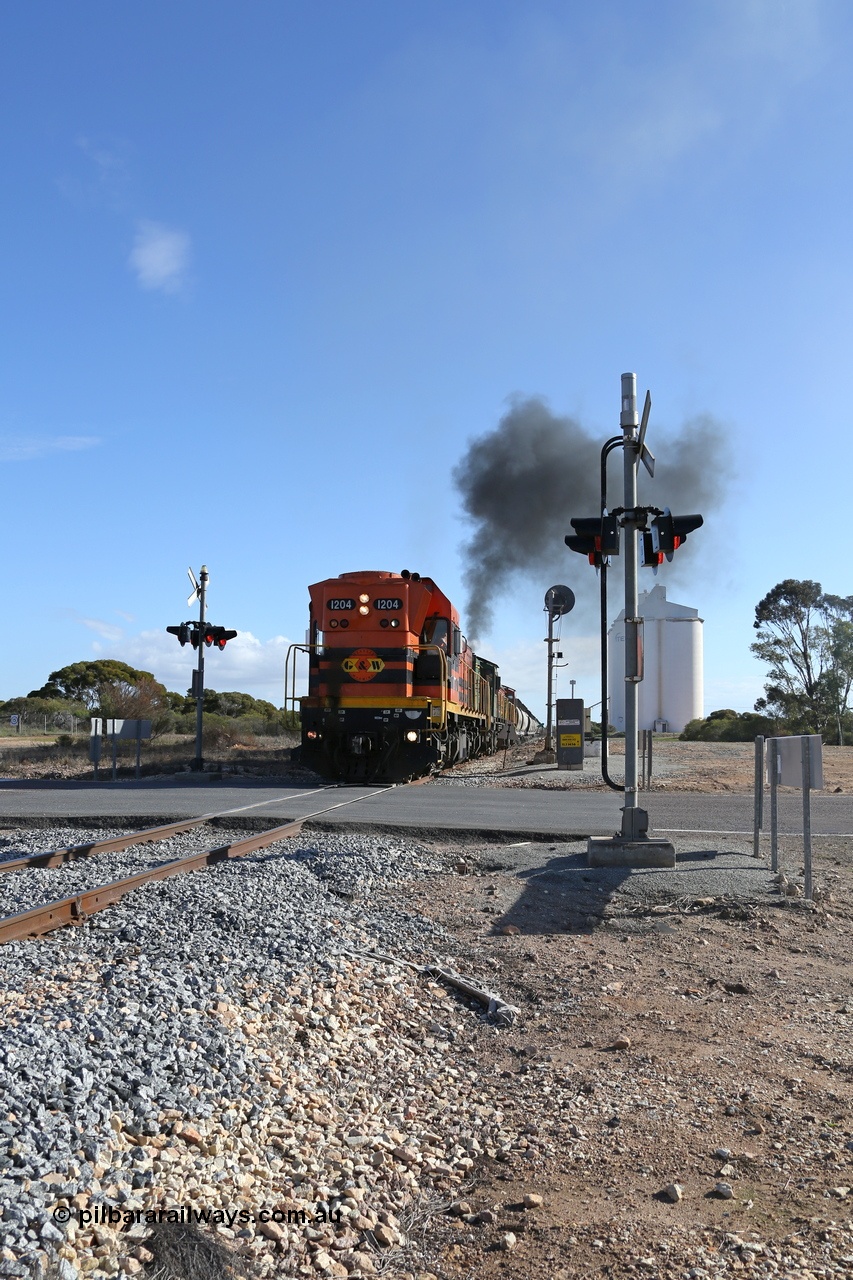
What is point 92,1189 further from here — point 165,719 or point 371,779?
point 165,719

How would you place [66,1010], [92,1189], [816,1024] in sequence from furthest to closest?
[816,1024]
[66,1010]
[92,1189]

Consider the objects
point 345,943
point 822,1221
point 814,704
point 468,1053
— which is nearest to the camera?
point 822,1221

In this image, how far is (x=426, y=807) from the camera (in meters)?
14.9

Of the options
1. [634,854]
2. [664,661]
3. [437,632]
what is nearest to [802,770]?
[634,854]

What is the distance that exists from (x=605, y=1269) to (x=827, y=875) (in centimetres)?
731

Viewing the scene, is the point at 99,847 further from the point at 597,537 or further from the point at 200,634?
the point at 200,634

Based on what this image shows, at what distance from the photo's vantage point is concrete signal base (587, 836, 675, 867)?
8984 mm

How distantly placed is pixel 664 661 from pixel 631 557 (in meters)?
35.8

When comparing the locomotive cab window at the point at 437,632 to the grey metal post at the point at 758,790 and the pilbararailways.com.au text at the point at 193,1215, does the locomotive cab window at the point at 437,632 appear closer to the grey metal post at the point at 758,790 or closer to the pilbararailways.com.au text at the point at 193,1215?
the grey metal post at the point at 758,790

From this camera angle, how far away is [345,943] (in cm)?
594

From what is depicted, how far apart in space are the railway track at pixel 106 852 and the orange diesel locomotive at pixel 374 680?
4211 mm

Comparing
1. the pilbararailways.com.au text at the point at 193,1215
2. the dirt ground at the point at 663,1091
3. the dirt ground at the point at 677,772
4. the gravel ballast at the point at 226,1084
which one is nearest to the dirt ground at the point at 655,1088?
the dirt ground at the point at 663,1091

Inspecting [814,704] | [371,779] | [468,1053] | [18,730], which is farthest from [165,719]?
[468,1053]

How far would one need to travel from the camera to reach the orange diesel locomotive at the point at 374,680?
1938cm
